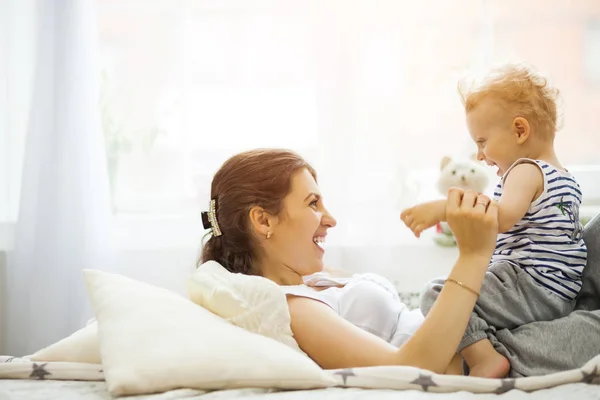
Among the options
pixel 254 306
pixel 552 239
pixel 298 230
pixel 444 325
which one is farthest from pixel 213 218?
pixel 552 239

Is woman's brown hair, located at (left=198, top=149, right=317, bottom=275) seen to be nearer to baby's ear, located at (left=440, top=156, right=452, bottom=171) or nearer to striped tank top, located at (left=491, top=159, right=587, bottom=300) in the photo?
striped tank top, located at (left=491, top=159, right=587, bottom=300)

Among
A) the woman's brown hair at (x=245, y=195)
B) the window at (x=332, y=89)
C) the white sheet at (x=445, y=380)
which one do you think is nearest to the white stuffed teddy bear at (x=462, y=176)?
the window at (x=332, y=89)

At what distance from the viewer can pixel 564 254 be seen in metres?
1.62

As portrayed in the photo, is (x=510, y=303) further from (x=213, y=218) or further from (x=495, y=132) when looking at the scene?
(x=213, y=218)

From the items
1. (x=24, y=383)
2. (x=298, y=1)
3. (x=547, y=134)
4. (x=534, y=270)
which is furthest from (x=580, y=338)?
(x=298, y=1)

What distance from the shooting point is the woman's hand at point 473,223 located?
1.45 metres

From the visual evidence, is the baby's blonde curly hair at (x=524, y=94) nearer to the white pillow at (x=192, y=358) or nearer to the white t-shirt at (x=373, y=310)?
the white t-shirt at (x=373, y=310)

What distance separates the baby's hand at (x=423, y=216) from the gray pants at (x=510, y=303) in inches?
9.3

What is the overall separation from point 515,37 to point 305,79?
102 centimetres

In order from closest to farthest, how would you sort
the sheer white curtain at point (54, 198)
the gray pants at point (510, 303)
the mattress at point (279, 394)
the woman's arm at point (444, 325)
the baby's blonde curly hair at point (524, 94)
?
the mattress at point (279, 394), the woman's arm at point (444, 325), the gray pants at point (510, 303), the baby's blonde curly hair at point (524, 94), the sheer white curtain at point (54, 198)

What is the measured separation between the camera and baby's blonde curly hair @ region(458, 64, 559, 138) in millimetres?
1696

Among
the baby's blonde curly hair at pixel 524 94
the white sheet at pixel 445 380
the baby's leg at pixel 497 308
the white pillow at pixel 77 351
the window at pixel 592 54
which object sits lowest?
the white pillow at pixel 77 351

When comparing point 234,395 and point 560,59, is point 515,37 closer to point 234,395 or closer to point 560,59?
point 560,59

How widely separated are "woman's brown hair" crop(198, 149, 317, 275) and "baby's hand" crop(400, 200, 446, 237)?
1.36 ft
